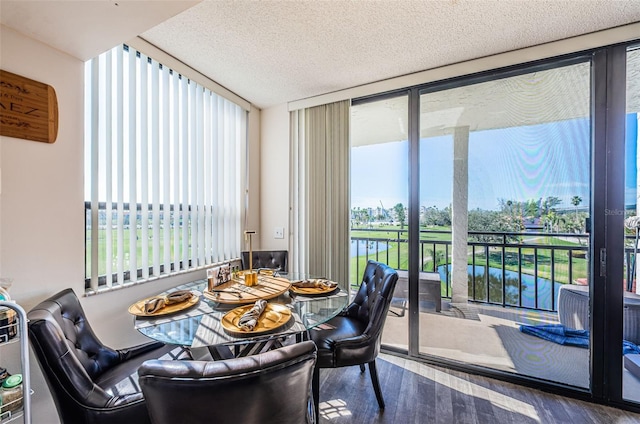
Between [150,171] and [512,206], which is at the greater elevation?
[150,171]

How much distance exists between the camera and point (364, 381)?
6.91 ft

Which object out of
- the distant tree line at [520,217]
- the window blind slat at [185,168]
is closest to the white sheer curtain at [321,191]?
the distant tree line at [520,217]

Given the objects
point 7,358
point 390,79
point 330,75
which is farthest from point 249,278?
point 390,79

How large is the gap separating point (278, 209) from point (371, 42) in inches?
78.1

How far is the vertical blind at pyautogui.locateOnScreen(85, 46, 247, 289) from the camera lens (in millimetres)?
1715

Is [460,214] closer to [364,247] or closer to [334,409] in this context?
[364,247]

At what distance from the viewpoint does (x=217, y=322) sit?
1335 mm

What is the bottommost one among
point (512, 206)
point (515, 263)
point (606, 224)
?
point (515, 263)

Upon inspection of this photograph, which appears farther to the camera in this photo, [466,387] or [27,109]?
[466,387]

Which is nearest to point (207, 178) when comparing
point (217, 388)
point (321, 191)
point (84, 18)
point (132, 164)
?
point (132, 164)

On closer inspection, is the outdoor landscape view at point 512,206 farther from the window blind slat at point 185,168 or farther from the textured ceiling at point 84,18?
the textured ceiling at point 84,18

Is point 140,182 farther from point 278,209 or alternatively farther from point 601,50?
point 601,50

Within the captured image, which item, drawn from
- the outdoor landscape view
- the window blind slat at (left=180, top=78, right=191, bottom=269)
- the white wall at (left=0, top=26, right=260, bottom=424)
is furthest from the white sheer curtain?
the white wall at (left=0, top=26, right=260, bottom=424)

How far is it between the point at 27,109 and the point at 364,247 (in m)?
2.93
